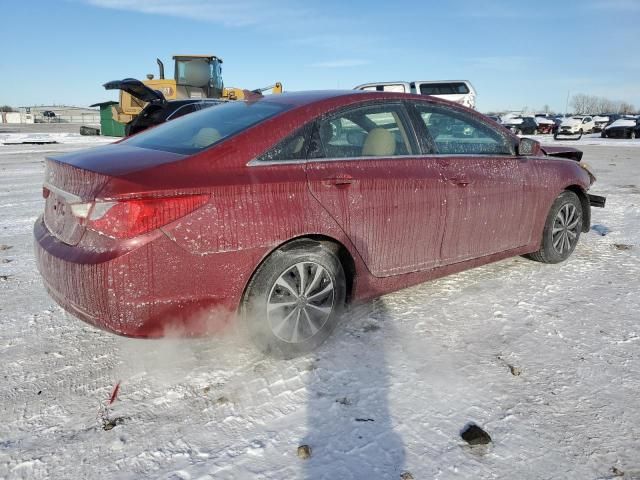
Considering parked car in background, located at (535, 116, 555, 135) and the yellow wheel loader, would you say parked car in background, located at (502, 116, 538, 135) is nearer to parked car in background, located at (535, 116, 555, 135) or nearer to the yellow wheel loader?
parked car in background, located at (535, 116, 555, 135)

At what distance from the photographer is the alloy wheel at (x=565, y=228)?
Result: 4.35 meters

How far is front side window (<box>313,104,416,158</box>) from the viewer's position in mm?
2906

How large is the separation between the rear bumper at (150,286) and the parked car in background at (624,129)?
33.8 metres

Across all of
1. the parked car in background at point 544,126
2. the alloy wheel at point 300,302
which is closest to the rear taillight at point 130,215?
the alloy wheel at point 300,302

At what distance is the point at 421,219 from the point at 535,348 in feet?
3.43

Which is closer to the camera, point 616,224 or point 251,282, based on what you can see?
point 251,282

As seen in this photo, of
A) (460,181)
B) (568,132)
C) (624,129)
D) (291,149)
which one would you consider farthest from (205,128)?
(624,129)

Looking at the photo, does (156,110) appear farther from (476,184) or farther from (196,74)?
(196,74)

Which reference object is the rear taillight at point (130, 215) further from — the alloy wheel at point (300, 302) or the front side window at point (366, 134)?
the front side window at point (366, 134)

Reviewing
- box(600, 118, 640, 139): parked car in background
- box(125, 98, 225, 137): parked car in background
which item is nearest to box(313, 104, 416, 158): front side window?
box(125, 98, 225, 137): parked car in background

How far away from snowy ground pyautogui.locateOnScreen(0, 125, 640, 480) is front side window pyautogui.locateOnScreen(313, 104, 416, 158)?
1.13 meters

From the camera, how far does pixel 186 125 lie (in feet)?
10.4

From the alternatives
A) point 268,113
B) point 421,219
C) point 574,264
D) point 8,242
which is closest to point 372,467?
point 421,219

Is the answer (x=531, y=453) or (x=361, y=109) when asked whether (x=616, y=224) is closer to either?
(x=361, y=109)
